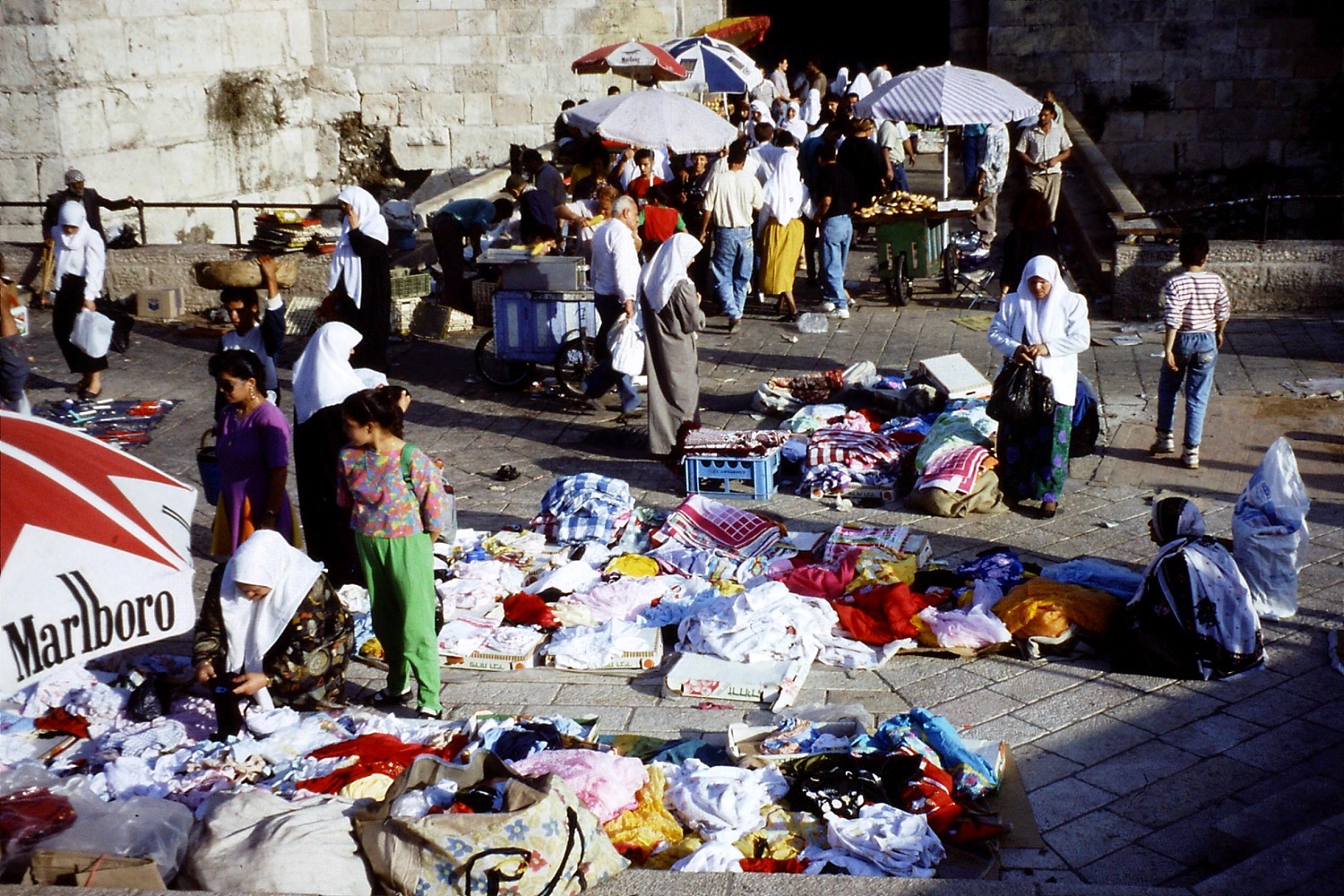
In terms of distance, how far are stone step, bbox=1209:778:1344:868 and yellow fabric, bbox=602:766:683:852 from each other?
1890 millimetres

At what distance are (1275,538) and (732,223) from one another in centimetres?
677

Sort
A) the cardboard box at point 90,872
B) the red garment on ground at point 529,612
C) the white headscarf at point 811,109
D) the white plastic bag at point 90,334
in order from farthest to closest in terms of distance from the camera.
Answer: the white headscarf at point 811,109, the white plastic bag at point 90,334, the red garment on ground at point 529,612, the cardboard box at point 90,872

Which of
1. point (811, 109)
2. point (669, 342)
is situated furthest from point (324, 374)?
point (811, 109)

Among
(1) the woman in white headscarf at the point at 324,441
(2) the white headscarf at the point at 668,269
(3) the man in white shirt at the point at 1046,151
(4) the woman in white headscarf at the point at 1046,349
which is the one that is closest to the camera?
(1) the woman in white headscarf at the point at 324,441

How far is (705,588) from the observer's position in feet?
24.8

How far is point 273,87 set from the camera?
18312mm

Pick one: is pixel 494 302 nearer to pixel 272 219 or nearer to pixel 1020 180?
pixel 272 219

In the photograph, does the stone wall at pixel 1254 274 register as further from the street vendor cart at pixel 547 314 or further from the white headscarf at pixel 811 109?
the white headscarf at pixel 811 109

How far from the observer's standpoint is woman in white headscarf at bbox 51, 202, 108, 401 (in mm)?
11266

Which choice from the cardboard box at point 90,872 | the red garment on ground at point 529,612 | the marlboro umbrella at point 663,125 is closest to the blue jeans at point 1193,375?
the red garment on ground at point 529,612

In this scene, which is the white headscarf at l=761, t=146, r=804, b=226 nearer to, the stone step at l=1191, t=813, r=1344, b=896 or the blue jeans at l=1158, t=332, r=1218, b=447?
the blue jeans at l=1158, t=332, r=1218, b=447

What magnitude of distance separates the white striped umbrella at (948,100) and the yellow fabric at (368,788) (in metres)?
9.19

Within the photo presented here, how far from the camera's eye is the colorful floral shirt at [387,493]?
239 inches

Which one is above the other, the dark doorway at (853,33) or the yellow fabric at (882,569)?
the dark doorway at (853,33)
